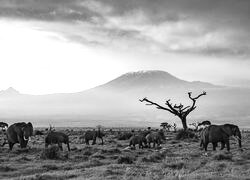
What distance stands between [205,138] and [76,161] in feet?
29.5

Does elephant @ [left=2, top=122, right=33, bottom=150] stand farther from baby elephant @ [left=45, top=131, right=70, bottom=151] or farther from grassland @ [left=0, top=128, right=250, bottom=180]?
grassland @ [left=0, top=128, right=250, bottom=180]

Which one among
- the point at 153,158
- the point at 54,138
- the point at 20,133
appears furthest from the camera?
the point at 20,133

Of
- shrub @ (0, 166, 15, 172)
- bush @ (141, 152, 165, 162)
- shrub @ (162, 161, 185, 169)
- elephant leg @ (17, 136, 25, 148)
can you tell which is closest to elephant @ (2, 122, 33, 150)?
elephant leg @ (17, 136, 25, 148)

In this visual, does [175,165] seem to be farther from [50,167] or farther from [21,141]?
[21,141]

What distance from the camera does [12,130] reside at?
2966 centimetres

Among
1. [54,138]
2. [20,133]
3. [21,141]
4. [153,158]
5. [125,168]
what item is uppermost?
[20,133]

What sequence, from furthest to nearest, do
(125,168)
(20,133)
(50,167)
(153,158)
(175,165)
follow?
(20,133), (153,158), (50,167), (175,165), (125,168)

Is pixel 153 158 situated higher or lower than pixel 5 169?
higher

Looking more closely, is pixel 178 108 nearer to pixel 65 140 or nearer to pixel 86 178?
pixel 65 140

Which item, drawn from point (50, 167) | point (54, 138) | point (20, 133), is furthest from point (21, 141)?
point (50, 167)

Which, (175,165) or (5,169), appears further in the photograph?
(175,165)

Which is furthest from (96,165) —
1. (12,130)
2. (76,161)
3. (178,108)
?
(178,108)

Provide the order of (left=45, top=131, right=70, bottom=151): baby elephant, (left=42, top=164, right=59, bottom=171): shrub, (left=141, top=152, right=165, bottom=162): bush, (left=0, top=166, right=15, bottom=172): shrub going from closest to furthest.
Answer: (left=0, top=166, right=15, bottom=172): shrub < (left=42, top=164, right=59, bottom=171): shrub < (left=141, top=152, right=165, bottom=162): bush < (left=45, top=131, right=70, bottom=151): baby elephant

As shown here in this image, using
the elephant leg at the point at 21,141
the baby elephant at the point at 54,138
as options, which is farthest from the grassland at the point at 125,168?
the elephant leg at the point at 21,141
